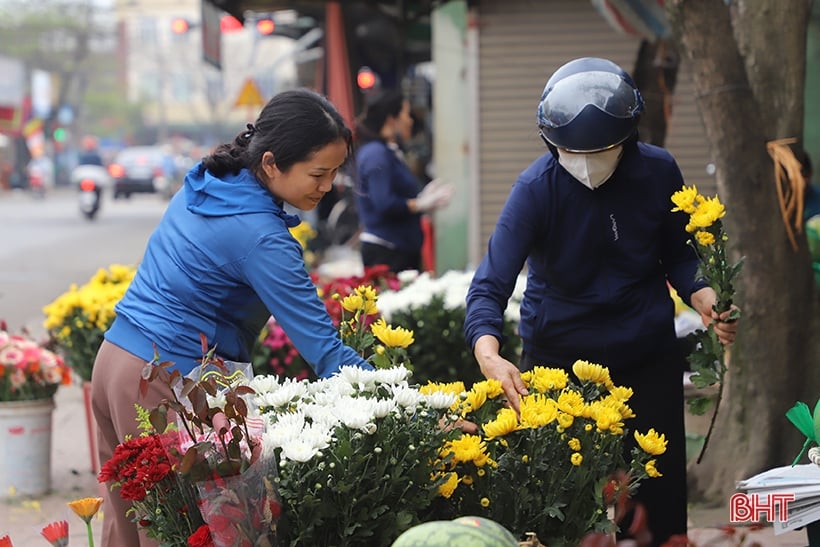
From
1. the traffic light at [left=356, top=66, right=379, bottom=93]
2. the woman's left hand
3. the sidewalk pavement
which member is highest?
the traffic light at [left=356, top=66, right=379, bottom=93]

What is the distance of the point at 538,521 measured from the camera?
323 cm

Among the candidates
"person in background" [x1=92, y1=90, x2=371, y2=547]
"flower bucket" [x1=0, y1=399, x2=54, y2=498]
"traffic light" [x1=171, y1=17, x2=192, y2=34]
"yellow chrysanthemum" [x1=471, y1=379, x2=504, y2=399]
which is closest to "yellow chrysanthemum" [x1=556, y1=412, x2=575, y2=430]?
"yellow chrysanthemum" [x1=471, y1=379, x2=504, y2=399]

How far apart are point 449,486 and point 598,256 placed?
1.05 meters

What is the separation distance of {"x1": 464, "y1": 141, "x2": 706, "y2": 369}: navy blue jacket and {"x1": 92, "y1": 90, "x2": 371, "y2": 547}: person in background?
57 cm

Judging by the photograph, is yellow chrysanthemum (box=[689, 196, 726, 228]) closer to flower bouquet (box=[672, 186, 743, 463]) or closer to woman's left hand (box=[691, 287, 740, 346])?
flower bouquet (box=[672, 186, 743, 463])

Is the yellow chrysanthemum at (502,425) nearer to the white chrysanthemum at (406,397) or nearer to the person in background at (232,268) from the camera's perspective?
the white chrysanthemum at (406,397)

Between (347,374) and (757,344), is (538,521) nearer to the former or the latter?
(347,374)

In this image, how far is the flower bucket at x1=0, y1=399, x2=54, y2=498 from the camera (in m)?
6.51

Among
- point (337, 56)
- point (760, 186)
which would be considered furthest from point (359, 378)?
point (337, 56)

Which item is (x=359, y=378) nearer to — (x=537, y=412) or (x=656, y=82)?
(x=537, y=412)

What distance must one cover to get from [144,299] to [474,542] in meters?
1.48

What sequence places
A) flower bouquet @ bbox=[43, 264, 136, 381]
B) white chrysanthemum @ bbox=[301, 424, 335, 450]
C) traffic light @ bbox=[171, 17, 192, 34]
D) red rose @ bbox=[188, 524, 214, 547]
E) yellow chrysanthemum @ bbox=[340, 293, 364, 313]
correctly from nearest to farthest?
red rose @ bbox=[188, 524, 214, 547] < white chrysanthemum @ bbox=[301, 424, 335, 450] < yellow chrysanthemum @ bbox=[340, 293, 364, 313] < flower bouquet @ bbox=[43, 264, 136, 381] < traffic light @ bbox=[171, 17, 192, 34]

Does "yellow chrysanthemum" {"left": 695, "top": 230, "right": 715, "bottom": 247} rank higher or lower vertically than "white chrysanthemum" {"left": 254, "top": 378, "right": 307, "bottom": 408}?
higher

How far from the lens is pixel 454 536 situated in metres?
2.47
